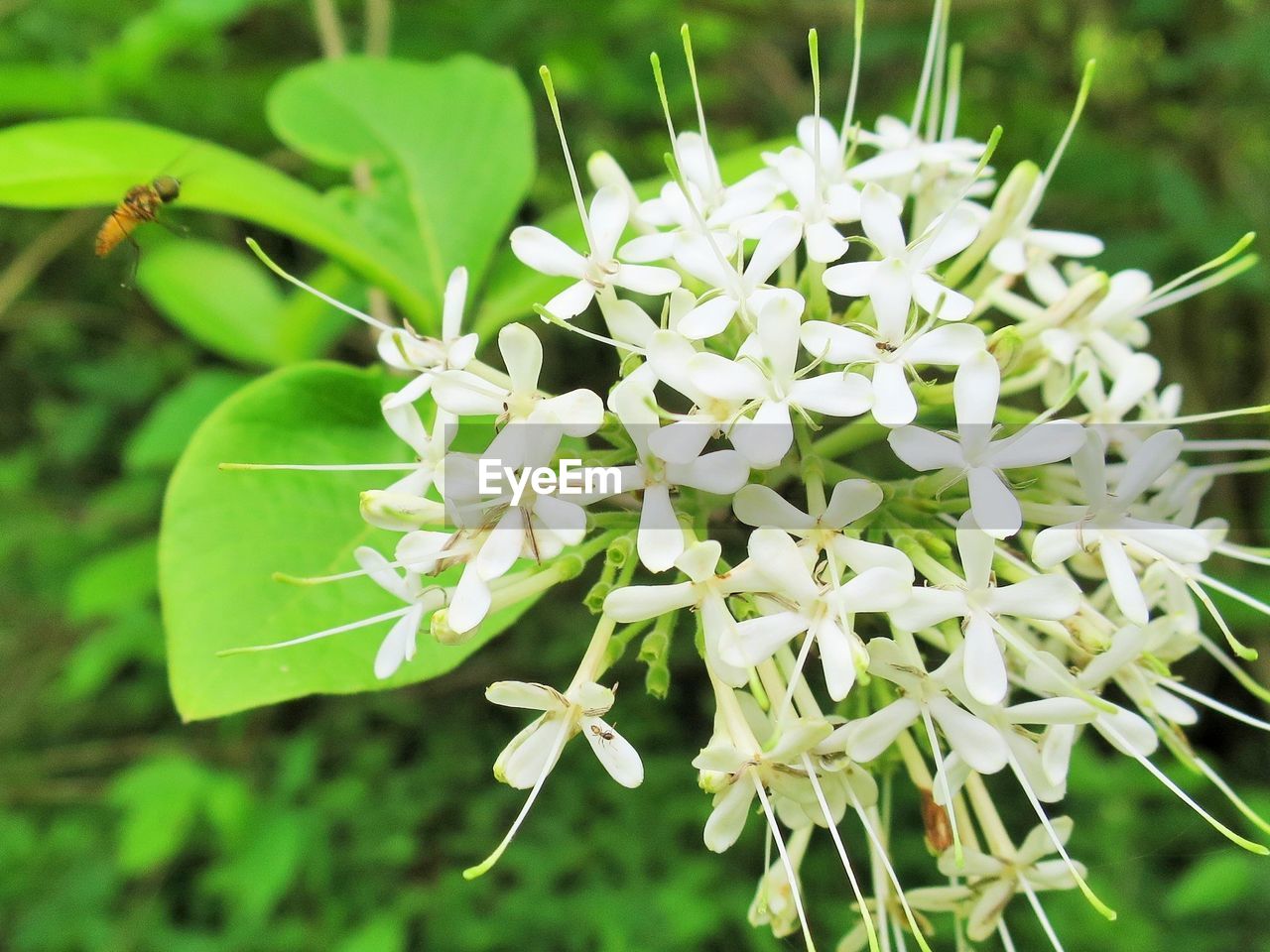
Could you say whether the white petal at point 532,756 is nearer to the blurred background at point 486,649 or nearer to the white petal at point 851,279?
the white petal at point 851,279

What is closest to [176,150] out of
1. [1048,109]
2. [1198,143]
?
[1048,109]

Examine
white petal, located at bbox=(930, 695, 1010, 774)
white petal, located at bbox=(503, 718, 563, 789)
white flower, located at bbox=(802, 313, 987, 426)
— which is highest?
white flower, located at bbox=(802, 313, 987, 426)

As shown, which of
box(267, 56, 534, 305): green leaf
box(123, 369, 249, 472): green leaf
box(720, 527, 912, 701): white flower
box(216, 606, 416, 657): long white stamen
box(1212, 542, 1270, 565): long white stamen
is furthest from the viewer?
box(123, 369, 249, 472): green leaf

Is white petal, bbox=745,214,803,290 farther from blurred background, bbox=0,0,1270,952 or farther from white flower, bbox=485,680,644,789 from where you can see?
blurred background, bbox=0,0,1270,952

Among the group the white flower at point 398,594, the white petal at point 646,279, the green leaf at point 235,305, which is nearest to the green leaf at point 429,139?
the green leaf at point 235,305

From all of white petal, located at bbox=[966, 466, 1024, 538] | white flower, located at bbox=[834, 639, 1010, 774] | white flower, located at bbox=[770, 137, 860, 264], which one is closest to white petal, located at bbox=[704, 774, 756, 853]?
white flower, located at bbox=[834, 639, 1010, 774]

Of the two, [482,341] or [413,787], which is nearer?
[482,341]

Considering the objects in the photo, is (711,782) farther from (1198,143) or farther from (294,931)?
(1198,143)
